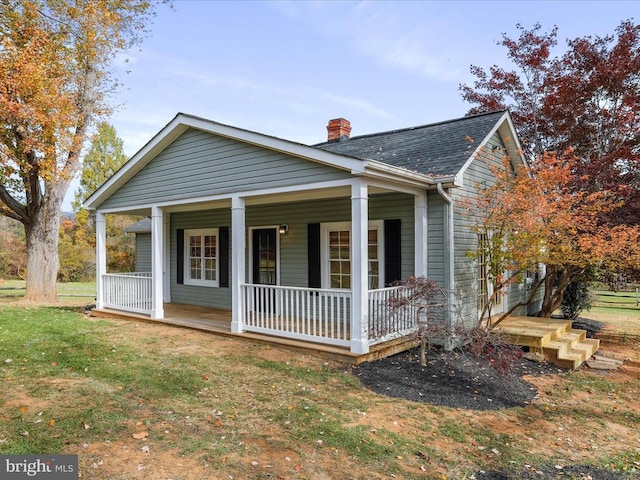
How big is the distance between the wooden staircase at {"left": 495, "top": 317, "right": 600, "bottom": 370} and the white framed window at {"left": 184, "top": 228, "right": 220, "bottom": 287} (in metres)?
7.28

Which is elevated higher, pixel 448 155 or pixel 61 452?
pixel 448 155

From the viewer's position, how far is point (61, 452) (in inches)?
131

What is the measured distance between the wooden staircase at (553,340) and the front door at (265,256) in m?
5.02

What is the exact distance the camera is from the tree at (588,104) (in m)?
9.25

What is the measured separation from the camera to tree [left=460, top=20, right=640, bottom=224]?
30.3 feet

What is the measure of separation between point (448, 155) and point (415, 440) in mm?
5277

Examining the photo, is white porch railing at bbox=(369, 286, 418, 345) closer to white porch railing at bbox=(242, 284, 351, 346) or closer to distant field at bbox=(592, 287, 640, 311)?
white porch railing at bbox=(242, 284, 351, 346)

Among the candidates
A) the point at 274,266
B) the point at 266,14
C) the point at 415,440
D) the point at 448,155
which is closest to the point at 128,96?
the point at 266,14

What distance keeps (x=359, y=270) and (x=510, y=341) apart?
3331mm

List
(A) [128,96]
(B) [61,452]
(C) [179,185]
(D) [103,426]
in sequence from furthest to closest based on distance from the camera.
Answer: (A) [128,96], (C) [179,185], (D) [103,426], (B) [61,452]

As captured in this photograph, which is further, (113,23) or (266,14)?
(113,23)

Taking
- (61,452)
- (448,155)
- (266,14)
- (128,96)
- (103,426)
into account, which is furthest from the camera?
(128,96)

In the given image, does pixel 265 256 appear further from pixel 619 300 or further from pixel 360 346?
pixel 619 300

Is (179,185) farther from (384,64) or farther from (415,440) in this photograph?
(384,64)
